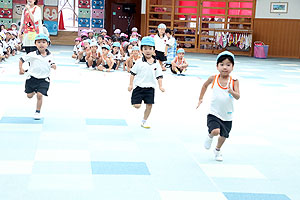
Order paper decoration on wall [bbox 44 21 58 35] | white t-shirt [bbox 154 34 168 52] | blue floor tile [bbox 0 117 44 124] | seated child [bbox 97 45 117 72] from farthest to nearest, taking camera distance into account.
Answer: paper decoration on wall [bbox 44 21 58 35], white t-shirt [bbox 154 34 168 52], seated child [bbox 97 45 117 72], blue floor tile [bbox 0 117 44 124]

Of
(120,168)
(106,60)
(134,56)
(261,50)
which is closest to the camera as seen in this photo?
(120,168)

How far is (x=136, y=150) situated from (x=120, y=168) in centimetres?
74

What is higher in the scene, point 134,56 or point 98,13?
point 98,13

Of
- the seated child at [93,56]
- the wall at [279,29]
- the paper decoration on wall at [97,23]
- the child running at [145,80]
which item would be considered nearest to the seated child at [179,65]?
the seated child at [93,56]

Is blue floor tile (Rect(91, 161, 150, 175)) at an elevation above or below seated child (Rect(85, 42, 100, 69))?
below

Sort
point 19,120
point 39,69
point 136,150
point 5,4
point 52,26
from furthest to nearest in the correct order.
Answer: point 52,26, point 5,4, point 39,69, point 19,120, point 136,150

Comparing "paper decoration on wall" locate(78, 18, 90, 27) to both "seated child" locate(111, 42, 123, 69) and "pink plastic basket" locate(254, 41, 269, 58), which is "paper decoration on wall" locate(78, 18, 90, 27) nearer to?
"pink plastic basket" locate(254, 41, 269, 58)

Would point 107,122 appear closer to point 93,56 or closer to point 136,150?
point 136,150

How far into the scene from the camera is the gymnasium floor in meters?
4.14

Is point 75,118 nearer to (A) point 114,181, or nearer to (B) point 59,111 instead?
(B) point 59,111

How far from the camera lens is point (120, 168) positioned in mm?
4715

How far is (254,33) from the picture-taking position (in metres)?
24.5

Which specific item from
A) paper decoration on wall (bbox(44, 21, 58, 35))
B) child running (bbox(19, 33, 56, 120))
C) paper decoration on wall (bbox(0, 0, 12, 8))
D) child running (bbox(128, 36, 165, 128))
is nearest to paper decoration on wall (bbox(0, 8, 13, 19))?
paper decoration on wall (bbox(0, 0, 12, 8))

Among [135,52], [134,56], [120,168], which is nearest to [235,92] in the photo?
[120,168]
